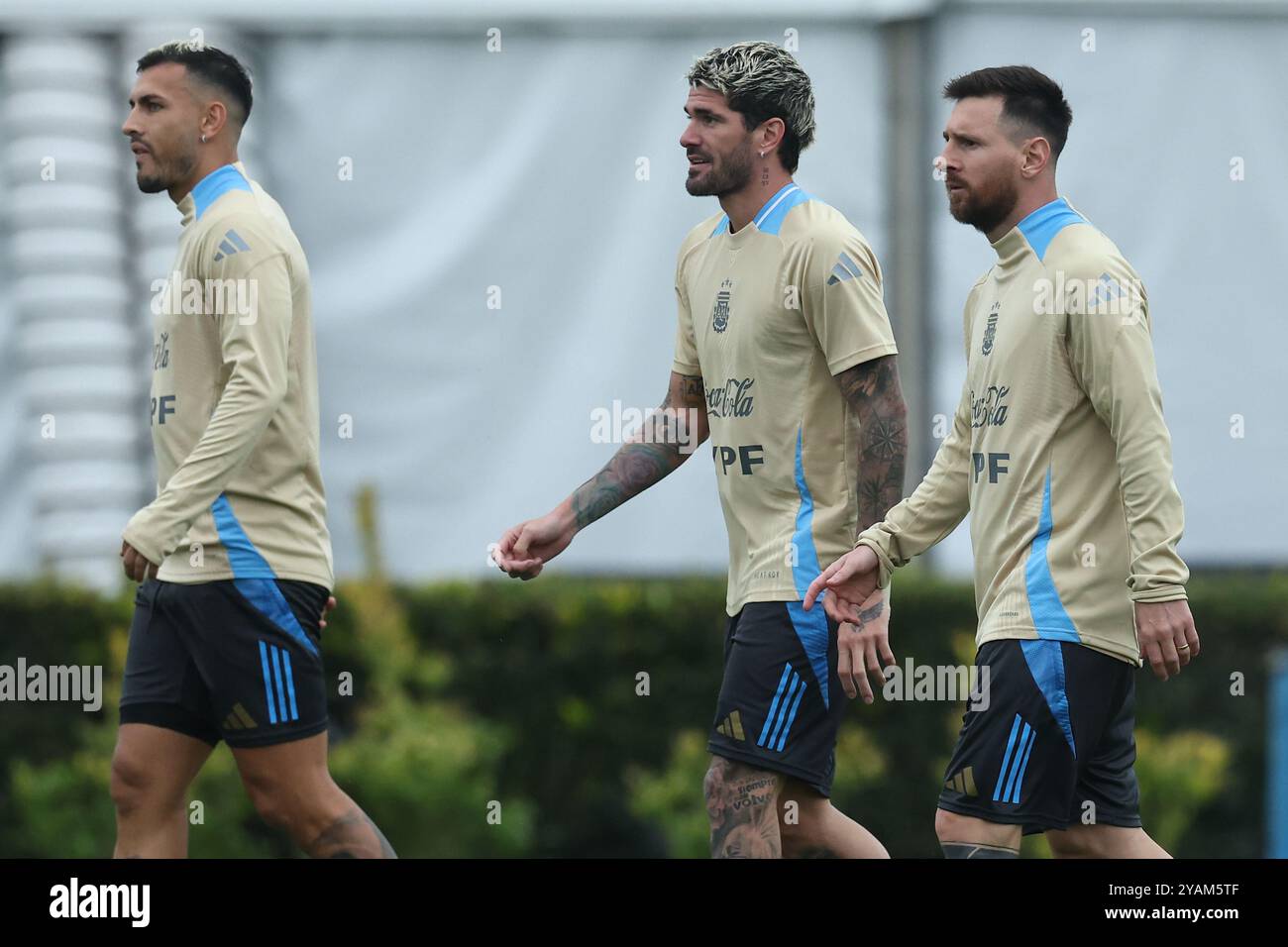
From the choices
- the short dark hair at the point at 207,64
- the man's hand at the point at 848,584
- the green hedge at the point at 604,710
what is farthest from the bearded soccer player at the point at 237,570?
the green hedge at the point at 604,710

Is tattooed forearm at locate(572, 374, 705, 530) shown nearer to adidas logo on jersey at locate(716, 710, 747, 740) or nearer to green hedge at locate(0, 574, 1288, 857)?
adidas logo on jersey at locate(716, 710, 747, 740)

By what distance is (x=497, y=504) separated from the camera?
32.2ft

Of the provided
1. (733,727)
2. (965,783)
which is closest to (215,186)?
(733,727)

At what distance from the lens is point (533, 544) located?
5727 mm

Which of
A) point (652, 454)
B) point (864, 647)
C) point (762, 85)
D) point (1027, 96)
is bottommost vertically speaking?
point (864, 647)

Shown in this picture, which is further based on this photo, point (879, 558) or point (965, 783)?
point (879, 558)

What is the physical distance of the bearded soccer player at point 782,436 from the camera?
5.32 m

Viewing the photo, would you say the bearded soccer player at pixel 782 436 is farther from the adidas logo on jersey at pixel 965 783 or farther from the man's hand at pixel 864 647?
the adidas logo on jersey at pixel 965 783

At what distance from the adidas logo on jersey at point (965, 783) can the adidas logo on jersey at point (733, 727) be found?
60 cm

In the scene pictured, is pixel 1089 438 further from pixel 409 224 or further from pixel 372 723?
pixel 409 224

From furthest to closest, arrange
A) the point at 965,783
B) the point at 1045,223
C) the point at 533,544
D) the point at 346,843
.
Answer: the point at 533,544 < the point at 346,843 < the point at 1045,223 < the point at 965,783

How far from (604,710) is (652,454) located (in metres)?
3.02

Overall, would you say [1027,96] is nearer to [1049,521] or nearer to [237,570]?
[1049,521]
